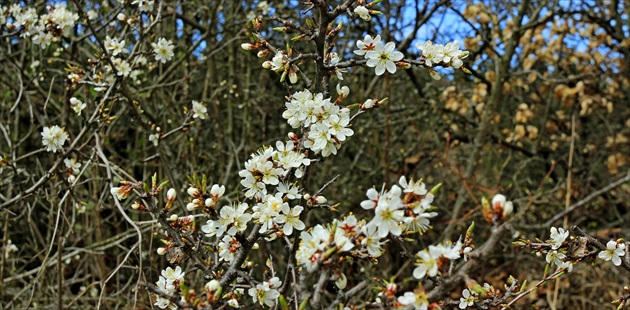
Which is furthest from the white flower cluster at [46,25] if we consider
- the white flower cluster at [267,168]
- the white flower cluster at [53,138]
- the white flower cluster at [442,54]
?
the white flower cluster at [442,54]

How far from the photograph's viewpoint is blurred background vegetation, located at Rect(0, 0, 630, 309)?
4.04 meters

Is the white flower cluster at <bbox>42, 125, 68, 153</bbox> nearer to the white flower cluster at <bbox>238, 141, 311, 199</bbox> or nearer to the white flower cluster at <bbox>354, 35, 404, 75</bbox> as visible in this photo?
the white flower cluster at <bbox>238, 141, 311, 199</bbox>

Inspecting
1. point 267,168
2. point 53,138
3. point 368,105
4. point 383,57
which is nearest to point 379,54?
point 383,57

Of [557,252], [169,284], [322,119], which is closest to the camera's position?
[169,284]

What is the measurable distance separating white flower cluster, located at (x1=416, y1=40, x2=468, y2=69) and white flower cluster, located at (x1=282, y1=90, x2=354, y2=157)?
0.33 metres

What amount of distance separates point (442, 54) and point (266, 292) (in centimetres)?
89

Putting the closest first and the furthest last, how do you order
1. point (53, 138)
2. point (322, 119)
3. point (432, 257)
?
point (432, 257) → point (322, 119) → point (53, 138)

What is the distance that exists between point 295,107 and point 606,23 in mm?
5302

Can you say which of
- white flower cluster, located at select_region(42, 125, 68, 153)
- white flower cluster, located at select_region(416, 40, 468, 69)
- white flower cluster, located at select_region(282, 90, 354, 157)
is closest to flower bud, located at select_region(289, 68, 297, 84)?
white flower cluster, located at select_region(282, 90, 354, 157)

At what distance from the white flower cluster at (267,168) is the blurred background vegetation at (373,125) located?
7.18 ft

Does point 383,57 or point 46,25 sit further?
point 46,25

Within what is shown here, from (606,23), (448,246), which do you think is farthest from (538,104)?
(448,246)

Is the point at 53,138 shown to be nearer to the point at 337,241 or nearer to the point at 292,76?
the point at 292,76

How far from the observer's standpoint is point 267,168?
5.25 ft
